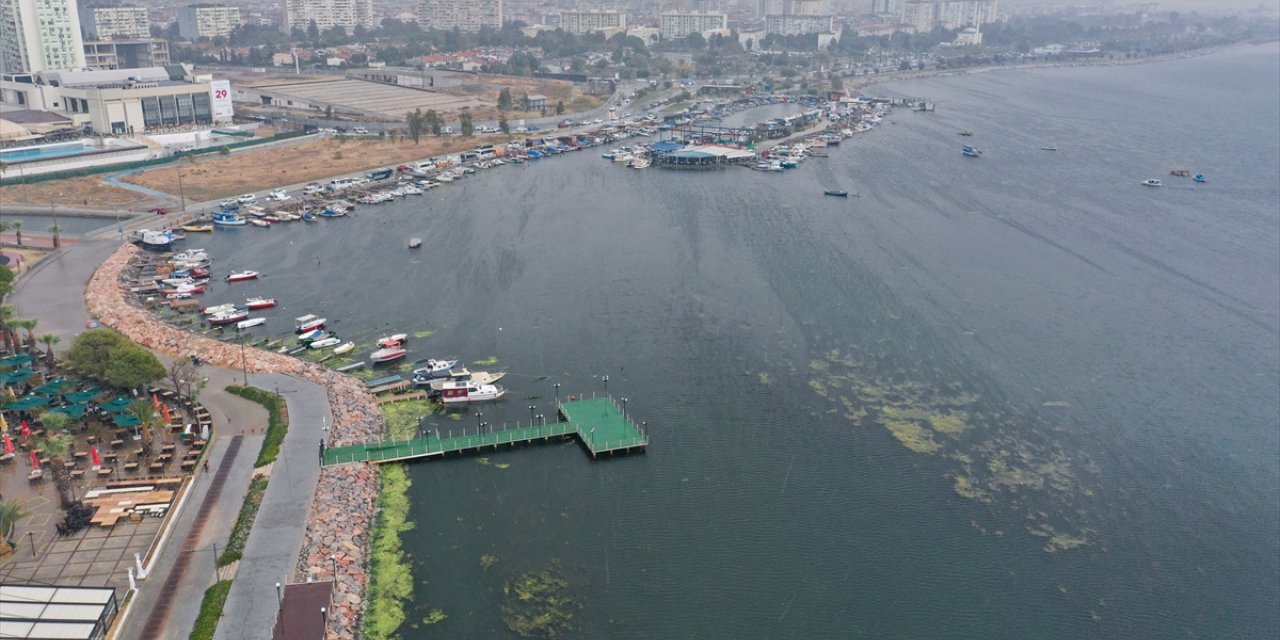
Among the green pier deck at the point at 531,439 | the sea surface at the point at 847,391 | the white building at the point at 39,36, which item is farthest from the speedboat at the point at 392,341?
the white building at the point at 39,36

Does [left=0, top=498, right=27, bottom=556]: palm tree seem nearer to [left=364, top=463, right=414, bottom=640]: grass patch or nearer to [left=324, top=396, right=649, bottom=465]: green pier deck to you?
[left=324, top=396, right=649, bottom=465]: green pier deck

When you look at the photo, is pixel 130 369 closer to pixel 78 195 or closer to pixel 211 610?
pixel 211 610

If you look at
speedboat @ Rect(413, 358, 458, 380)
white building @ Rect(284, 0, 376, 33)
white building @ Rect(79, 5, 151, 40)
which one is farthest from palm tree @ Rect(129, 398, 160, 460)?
white building @ Rect(284, 0, 376, 33)

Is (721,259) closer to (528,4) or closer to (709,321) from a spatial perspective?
(709,321)

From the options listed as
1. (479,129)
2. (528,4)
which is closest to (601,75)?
(479,129)

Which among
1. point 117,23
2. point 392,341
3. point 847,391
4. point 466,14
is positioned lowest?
point 847,391

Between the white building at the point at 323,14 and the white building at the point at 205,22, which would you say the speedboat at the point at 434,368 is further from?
the white building at the point at 323,14

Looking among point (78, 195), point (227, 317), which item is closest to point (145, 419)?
point (227, 317)

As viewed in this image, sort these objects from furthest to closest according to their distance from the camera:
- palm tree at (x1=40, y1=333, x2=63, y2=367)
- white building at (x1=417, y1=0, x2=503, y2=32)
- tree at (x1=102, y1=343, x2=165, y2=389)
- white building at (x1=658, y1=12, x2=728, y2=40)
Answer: white building at (x1=417, y1=0, x2=503, y2=32) → white building at (x1=658, y1=12, x2=728, y2=40) → palm tree at (x1=40, y1=333, x2=63, y2=367) → tree at (x1=102, y1=343, x2=165, y2=389)
